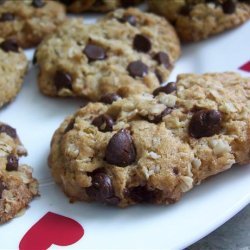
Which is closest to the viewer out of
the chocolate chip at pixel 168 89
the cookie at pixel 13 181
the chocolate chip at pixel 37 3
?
the cookie at pixel 13 181

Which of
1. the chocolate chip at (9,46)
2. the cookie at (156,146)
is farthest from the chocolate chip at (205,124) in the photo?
the chocolate chip at (9,46)

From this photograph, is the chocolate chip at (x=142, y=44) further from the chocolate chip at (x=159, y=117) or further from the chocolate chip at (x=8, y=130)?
the chocolate chip at (x=8, y=130)

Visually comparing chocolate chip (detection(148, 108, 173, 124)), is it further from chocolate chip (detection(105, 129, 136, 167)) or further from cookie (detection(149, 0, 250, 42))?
cookie (detection(149, 0, 250, 42))

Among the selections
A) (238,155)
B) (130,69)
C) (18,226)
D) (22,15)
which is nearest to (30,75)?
(22,15)

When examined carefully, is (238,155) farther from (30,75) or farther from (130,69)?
(30,75)

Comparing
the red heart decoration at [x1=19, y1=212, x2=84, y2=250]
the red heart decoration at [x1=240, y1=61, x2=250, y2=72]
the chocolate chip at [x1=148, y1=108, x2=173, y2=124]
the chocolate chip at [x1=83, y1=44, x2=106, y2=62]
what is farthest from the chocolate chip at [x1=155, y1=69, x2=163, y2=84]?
the red heart decoration at [x1=19, y1=212, x2=84, y2=250]

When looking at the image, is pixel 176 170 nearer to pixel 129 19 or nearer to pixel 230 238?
pixel 230 238

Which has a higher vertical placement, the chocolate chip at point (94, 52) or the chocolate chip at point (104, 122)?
the chocolate chip at point (104, 122)

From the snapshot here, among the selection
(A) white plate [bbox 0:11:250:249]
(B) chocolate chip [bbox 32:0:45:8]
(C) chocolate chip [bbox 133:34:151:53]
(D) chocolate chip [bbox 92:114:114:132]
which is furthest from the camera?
(B) chocolate chip [bbox 32:0:45:8]
